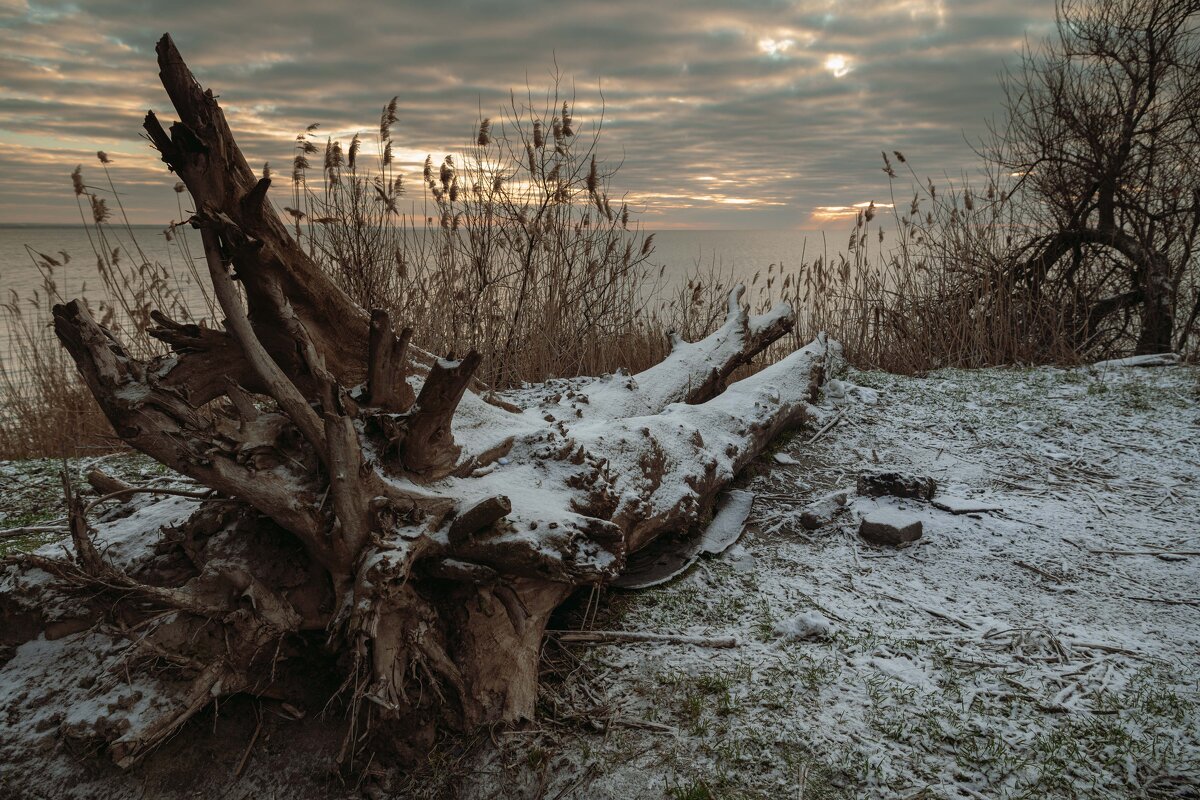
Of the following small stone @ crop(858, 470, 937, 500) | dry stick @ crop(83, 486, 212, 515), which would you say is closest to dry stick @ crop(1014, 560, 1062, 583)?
small stone @ crop(858, 470, 937, 500)

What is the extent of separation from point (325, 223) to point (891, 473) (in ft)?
12.8

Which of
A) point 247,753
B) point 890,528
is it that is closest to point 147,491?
point 247,753

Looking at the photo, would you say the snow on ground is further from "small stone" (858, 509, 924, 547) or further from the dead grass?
the dead grass

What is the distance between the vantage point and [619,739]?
6.36 ft

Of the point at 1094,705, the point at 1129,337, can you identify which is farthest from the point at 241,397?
the point at 1129,337

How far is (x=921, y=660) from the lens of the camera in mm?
2262

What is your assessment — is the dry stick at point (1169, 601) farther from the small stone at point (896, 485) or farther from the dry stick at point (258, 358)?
the dry stick at point (258, 358)

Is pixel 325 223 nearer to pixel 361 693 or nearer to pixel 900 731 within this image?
pixel 361 693

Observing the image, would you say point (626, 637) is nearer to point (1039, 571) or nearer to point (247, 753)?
point (247, 753)

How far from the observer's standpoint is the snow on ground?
181cm

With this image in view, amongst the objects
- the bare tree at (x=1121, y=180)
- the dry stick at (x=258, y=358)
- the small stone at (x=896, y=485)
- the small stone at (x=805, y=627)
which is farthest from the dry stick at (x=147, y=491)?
the bare tree at (x=1121, y=180)

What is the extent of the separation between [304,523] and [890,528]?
2374 mm

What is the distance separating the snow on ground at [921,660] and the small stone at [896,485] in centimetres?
6

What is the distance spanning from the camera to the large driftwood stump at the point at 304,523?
184 centimetres
